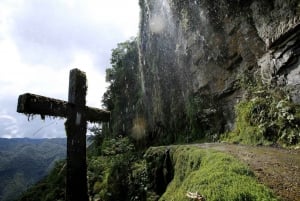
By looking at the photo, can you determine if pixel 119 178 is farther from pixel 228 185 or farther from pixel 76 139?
pixel 228 185

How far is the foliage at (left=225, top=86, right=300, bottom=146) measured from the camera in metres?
8.67

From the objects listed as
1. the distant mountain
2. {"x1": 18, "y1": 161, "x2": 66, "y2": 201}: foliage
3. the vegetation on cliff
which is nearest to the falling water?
the vegetation on cliff

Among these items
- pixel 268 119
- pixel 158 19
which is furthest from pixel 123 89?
pixel 268 119

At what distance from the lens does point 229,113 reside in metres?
14.5

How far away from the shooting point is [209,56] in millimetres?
16797

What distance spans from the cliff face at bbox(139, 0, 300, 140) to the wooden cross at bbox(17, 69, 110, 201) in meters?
7.78

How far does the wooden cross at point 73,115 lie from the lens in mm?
4180

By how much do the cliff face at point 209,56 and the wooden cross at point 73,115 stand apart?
25.5 feet

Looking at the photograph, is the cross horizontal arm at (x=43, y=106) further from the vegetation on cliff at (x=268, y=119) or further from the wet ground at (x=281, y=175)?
the vegetation on cliff at (x=268, y=119)

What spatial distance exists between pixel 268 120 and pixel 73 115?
7520 mm

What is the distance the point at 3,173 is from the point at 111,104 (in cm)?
11009

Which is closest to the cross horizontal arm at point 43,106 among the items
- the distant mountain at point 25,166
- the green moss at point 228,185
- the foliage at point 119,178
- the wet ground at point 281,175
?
the green moss at point 228,185

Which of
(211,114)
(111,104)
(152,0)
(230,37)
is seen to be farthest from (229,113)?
(111,104)

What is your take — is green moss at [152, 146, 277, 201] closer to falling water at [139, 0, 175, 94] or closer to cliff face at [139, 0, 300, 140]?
cliff face at [139, 0, 300, 140]
